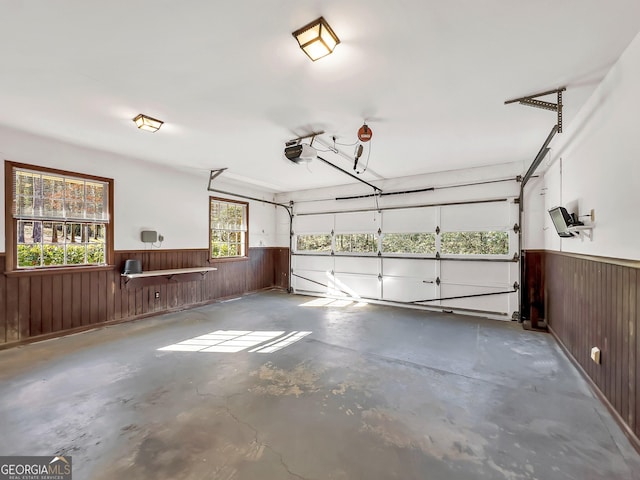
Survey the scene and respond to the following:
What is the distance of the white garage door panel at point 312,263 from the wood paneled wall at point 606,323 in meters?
4.40

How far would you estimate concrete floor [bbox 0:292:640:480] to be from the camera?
1.67 metres

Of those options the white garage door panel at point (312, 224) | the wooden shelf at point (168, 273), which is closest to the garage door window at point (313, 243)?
the white garage door panel at point (312, 224)

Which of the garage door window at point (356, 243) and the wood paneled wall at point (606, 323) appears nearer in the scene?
the wood paneled wall at point (606, 323)

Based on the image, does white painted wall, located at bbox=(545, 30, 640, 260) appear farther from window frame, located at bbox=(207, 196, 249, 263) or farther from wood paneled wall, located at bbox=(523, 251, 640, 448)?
window frame, located at bbox=(207, 196, 249, 263)

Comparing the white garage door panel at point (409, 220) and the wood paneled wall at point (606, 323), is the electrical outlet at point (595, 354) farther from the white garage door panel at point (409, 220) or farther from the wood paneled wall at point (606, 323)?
the white garage door panel at point (409, 220)

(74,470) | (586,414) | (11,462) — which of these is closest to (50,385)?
(11,462)

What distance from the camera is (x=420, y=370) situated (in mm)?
2906

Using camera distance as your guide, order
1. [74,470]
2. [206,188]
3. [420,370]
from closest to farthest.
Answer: [74,470], [420,370], [206,188]

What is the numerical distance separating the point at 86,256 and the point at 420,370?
4.98 metres

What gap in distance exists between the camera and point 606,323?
231 centimetres

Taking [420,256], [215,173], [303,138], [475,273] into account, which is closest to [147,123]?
[303,138]

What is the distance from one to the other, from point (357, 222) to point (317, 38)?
4.85 metres

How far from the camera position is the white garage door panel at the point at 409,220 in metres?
5.54

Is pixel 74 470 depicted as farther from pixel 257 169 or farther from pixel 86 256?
pixel 257 169
